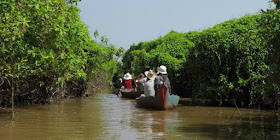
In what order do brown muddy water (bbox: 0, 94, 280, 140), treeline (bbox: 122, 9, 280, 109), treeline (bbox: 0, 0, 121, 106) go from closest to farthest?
brown muddy water (bbox: 0, 94, 280, 140), treeline (bbox: 0, 0, 121, 106), treeline (bbox: 122, 9, 280, 109)

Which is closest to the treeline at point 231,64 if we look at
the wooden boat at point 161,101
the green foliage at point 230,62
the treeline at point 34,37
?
the green foliage at point 230,62

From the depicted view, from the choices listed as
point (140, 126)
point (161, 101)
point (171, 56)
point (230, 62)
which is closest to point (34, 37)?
point (140, 126)

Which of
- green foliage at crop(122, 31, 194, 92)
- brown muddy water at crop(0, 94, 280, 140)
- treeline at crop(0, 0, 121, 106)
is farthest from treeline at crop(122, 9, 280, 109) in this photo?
treeline at crop(0, 0, 121, 106)

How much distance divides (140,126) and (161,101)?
16.9 feet

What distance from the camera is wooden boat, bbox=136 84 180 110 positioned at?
17.6m

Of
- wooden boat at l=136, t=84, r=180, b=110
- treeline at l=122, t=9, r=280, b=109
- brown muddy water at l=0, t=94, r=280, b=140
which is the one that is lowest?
brown muddy water at l=0, t=94, r=280, b=140

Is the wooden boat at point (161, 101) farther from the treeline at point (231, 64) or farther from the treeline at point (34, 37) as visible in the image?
the treeline at point (34, 37)

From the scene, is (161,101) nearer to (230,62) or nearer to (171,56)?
(230,62)

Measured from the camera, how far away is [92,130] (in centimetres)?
1178

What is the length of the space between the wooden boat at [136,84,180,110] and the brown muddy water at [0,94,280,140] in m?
0.77

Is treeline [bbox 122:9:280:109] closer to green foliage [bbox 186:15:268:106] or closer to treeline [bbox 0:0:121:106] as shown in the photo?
green foliage [bbox 186:15:268:106]

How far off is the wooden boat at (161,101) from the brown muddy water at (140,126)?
0.77 m

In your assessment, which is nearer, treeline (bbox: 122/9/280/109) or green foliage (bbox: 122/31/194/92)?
treeline (bbox: 122/9/280/109)

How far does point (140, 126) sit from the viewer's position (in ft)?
42.2
